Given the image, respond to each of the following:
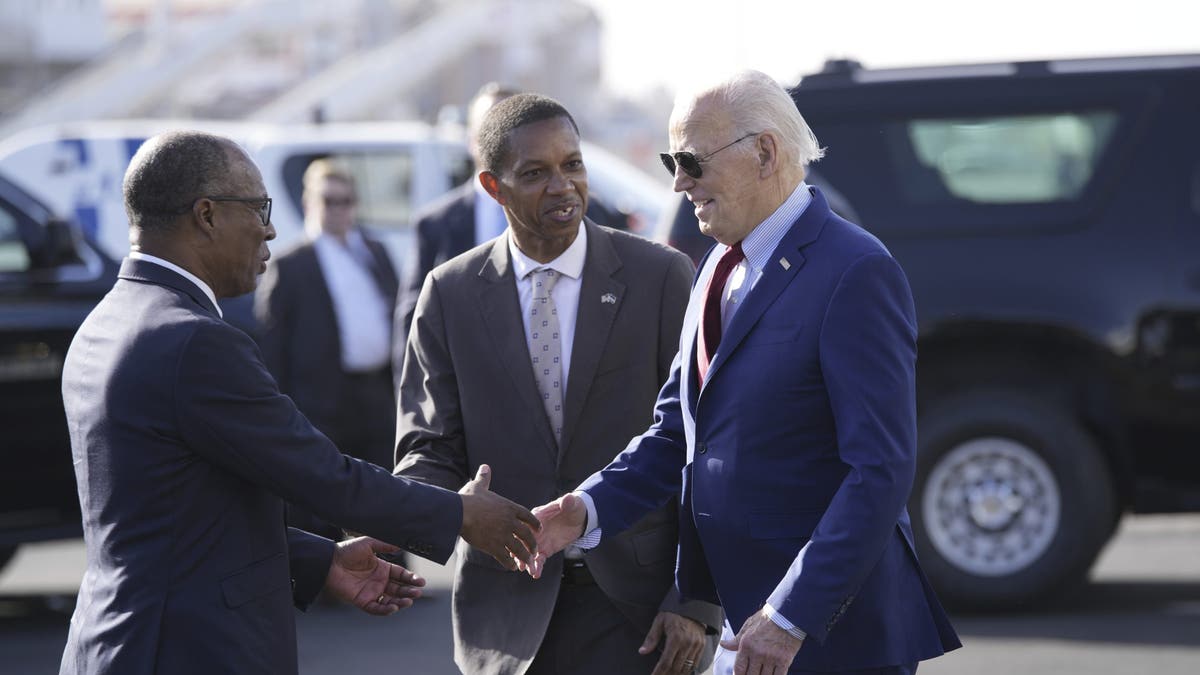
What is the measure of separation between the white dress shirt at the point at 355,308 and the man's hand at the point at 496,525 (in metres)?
4.70

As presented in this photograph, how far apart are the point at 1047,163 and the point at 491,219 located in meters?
2.57

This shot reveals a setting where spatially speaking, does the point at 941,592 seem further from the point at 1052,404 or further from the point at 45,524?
the point at 45,524

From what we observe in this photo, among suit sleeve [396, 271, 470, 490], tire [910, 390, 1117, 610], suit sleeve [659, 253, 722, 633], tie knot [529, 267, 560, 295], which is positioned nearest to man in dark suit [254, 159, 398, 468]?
tire [910, 390, 1117, 610]

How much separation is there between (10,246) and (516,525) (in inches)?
219

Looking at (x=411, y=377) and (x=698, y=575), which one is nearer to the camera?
(x=698, y=575)

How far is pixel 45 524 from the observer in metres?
8.28

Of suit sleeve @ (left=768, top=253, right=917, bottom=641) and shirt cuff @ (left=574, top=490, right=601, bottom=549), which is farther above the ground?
suit sleeve @ (left=768, top=253, right=917, bottom=641)

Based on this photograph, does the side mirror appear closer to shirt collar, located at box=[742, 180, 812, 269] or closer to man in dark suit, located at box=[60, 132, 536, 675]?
man in dark suit, located at box=[60, 132, 536, 675]

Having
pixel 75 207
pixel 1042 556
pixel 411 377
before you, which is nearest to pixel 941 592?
pixel 1042 556

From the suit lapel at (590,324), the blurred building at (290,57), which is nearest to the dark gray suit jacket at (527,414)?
the suit lapel at (590,324)

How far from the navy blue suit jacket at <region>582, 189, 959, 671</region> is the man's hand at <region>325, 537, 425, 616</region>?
2.79ft

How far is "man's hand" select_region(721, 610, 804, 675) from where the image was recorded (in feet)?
11.4

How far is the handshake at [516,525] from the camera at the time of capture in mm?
4039

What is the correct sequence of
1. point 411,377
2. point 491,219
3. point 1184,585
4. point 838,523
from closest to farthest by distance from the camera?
point 838,523, point 411,377, point 491,219, point 1184,585
